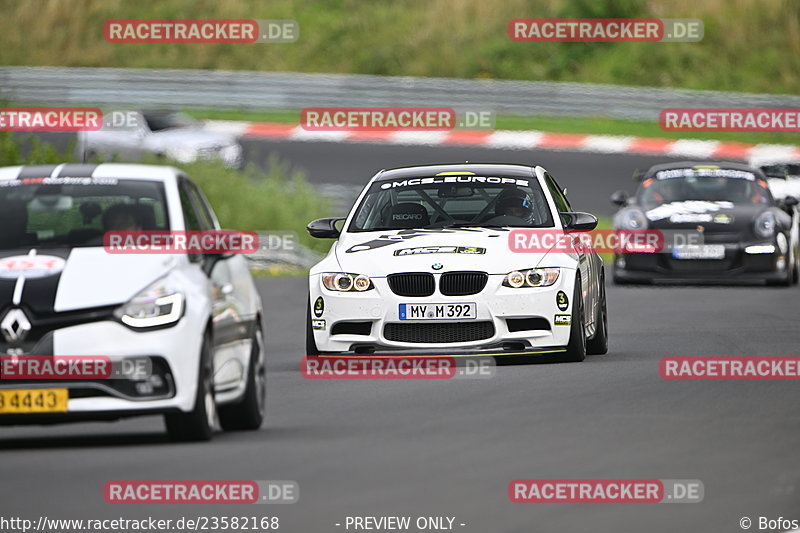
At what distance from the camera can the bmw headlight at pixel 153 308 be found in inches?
364

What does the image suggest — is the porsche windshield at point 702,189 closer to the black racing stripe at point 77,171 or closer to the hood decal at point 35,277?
the black racing stripe at point 77,171

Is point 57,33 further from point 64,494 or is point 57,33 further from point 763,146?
point 64,494

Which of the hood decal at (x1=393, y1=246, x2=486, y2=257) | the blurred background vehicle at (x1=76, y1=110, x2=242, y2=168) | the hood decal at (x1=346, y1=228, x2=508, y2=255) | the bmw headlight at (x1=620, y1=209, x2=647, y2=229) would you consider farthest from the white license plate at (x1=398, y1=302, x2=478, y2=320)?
the blurred background vehicle at (x1=76, y1=110, x2=242, y2=168)

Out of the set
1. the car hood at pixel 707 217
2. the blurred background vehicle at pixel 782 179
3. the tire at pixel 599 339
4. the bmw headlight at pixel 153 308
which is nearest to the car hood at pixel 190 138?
the blurred background vehicle at pixel 782 179

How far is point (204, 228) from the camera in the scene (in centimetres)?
1048

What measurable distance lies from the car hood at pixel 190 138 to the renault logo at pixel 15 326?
23.8 m

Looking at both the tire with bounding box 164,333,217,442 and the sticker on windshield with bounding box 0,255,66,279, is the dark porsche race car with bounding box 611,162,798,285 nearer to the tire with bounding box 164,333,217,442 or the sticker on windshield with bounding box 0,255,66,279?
the tire with bounding box 164,333,217,442

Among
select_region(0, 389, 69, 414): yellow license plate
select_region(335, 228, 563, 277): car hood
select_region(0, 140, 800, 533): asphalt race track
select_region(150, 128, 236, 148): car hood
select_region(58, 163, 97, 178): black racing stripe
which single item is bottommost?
select_region(0, 140, 800, 533): asphalt race track

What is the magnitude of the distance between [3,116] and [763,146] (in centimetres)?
1611

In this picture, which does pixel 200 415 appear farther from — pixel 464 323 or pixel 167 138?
pixel 167 138

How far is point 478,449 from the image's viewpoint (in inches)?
367

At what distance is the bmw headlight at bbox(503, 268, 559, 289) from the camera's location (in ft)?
43.1

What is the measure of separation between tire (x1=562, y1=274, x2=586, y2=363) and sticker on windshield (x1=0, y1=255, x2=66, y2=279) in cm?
465

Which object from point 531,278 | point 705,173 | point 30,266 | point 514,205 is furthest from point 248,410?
point 705,173
